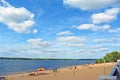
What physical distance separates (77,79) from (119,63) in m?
20.3

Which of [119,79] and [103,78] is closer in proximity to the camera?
[103,78]

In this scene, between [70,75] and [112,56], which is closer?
[70,75]

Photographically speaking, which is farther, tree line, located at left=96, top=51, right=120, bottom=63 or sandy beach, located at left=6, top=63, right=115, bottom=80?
tree line, located at left=96, top=51, right=120, bottom=63

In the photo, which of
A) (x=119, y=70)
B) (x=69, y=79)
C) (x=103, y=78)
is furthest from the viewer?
(x=69, y=79)

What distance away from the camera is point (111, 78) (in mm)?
8836

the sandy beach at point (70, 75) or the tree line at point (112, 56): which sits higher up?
the tree line at point (112, 56)

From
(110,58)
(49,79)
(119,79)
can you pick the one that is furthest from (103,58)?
(119,79)

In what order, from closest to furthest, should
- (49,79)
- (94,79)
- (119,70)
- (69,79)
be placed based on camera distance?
(119,70) < (94,79) < (69,79) < (49,79)

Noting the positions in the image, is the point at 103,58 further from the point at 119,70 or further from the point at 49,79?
the point at 119,70

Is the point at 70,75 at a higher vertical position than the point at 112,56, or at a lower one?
lower

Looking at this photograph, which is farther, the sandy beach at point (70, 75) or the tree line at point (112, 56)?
the tree line at point (112, 56)

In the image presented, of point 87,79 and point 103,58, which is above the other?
point 103,58

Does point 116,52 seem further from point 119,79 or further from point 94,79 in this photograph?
point 119,79

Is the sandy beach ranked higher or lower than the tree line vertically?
lower
